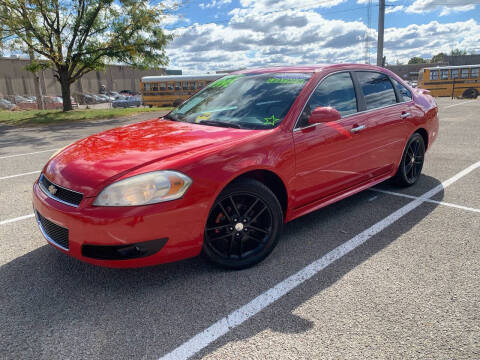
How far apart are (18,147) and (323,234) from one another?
8.04m

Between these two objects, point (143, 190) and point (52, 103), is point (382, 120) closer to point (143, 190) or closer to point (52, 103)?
point (143, 190)

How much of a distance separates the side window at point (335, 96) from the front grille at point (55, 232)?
2029 mm

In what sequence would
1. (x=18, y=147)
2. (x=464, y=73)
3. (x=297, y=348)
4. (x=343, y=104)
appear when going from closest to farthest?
(x=297, y=348) → (x=343, y=104) → (x=18, y=147) → (x=464, y=73)

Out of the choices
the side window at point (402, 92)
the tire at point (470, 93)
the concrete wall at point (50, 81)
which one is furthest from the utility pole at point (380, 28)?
the concrete wall at point (50, 81)

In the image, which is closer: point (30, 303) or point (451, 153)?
point (30, 303)

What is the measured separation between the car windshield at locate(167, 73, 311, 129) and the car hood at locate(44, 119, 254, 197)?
20 cm

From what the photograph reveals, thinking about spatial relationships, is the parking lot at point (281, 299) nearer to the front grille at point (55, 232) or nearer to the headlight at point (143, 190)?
the front grille at point (55, 232)

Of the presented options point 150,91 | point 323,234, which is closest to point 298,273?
point 323,234

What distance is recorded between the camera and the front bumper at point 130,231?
237 centimetres

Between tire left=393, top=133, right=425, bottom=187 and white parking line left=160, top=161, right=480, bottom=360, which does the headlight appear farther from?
tire left=393, top=133, right=425, bottom=187

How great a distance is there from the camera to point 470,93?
27156mm

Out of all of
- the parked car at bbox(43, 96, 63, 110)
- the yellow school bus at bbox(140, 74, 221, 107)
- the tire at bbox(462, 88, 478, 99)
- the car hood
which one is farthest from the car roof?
the parked car at bbox(43, 96, 63, 110)

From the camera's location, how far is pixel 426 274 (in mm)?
2773

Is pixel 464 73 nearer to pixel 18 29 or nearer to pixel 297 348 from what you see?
pixel 18 29
